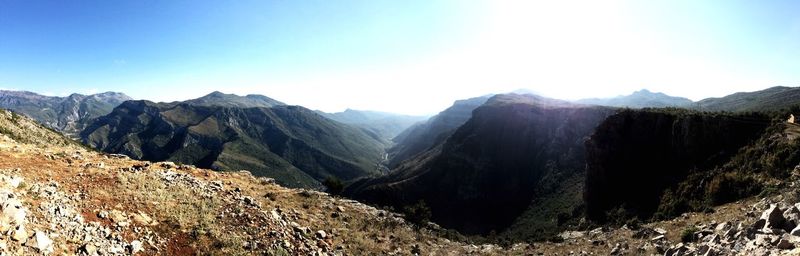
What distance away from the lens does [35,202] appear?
1831 cm

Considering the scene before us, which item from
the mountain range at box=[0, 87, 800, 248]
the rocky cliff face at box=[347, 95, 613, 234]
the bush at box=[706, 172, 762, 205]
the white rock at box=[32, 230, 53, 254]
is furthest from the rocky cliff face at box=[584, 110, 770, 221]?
the white rock at box=[32, 230, 53, 254]

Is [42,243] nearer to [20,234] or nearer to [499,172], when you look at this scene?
[20,234]

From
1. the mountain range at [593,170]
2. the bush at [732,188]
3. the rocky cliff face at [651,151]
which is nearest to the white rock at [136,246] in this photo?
the mountain range at [593,170]

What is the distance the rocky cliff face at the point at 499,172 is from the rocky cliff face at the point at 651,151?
2081 inches

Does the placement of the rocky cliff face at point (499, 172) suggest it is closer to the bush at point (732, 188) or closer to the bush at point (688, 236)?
the bush at point (732, 188)

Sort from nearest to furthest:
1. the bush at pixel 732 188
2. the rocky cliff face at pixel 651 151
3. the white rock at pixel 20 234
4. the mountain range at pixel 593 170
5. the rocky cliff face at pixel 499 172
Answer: the white rock at pixel 20 234 → the bush at pixel 732 188 → the mountain range at pixel 593 170 → the rocky cliff face at pixel 651 151 → the rocky cliff face at pixel 499 172

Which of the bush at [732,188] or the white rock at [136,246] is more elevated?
the white rock at [136,246]

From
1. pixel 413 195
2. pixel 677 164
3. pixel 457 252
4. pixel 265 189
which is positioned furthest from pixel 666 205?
pixel 413 195

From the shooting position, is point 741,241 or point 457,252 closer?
point 741,241

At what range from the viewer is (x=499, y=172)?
17738 centimetres

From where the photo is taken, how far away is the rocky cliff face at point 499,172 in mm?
149125

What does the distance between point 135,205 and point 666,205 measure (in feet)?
178

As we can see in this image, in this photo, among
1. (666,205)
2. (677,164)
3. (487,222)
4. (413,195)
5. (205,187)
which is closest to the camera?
(205,187)

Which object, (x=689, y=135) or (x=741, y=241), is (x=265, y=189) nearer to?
(x=741, y=241)
